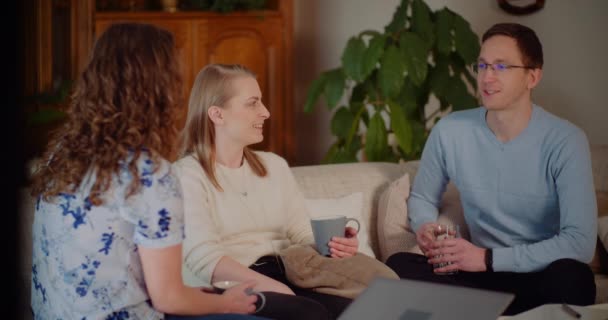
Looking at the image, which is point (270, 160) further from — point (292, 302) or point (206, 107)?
point (292, 302)

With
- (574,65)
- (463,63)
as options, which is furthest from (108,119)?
(574,65)

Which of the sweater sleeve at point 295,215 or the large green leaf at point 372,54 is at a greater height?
the large green leaf at point 372,54

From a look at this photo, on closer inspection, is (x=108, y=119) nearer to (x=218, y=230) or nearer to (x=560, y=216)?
(x=218, y=230)

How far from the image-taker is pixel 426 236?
2268 millimetres

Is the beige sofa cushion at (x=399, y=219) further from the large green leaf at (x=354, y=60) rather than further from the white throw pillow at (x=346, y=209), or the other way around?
the large green leaf at (x=354, y=60)

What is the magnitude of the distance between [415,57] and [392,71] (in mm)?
129

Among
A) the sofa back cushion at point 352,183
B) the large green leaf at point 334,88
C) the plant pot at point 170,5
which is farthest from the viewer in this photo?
the plant pot at point 170,5

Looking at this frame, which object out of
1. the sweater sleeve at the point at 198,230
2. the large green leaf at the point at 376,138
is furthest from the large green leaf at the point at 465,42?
the sweater sleeve at the point at 198,230

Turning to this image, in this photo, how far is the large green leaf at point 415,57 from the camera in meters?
3.75

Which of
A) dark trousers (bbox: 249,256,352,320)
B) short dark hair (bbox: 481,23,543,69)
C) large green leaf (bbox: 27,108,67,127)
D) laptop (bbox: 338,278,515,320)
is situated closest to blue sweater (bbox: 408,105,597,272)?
short dark hair (bbox: 481,23,543,69)

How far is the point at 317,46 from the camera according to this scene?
210 inches

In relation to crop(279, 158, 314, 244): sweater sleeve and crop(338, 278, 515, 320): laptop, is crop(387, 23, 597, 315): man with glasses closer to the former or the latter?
crop(279, 158, 314, 244): sweater sleeve

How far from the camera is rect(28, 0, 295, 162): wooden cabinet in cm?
490

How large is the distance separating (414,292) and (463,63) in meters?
2.74
